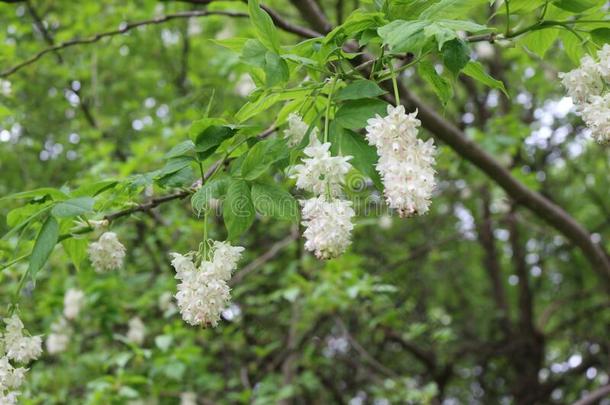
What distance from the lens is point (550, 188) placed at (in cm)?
823

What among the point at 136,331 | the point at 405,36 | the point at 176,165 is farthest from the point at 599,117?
the point at 136,331

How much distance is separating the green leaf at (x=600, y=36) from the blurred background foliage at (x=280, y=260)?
6.74 ft

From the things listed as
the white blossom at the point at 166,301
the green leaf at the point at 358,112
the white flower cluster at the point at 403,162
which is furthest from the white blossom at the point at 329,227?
the white blossom at the point at 166,301

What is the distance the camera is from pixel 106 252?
2.14m

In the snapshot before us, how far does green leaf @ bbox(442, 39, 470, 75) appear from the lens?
1.42 meters

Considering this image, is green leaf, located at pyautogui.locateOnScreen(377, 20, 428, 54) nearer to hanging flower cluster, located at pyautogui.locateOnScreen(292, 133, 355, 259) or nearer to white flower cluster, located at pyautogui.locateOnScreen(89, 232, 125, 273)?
hanging flower cluster, located at pyautogui.locateOnScreen(292, 133, 355, 259)

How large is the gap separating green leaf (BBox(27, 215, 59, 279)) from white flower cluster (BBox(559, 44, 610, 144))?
4.31 feet

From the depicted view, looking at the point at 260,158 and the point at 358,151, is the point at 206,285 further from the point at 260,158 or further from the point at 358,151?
the point at 358,151

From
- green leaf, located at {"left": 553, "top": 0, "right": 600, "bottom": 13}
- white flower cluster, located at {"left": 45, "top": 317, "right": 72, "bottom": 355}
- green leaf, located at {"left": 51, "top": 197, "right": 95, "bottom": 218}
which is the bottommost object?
white flower cluster, located at {"left": 45, "top": 317, "right": 72, "bottom": 355}

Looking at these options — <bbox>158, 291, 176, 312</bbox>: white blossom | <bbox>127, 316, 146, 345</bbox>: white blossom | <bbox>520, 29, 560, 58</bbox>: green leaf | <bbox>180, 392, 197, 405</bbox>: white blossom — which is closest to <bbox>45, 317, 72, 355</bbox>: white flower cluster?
<bbox>127, 316, 146, 345</bbox>: white blossom

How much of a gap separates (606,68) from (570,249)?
6.62 meters

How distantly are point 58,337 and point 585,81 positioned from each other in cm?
434

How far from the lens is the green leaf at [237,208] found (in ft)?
5.33

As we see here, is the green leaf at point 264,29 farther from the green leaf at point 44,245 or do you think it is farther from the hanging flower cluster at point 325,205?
the green leaf at point 44,245
